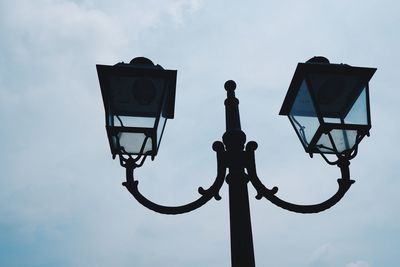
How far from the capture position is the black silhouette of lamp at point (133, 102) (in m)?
4.34

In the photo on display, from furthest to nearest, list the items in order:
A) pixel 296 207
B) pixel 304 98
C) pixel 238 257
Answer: pixel 304 98, pixel 296 207, pixel 238 257

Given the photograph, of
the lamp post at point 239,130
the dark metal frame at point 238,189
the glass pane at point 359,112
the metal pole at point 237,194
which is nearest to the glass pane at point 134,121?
the lamp post at point 239,130

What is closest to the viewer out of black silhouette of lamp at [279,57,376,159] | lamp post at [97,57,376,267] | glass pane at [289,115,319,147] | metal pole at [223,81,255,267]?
metal pole at [223,81,255,267]

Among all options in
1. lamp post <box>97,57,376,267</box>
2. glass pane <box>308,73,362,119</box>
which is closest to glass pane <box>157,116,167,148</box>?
lamp post <box>97,57,376,267</box>

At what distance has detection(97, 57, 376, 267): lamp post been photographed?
4.33m

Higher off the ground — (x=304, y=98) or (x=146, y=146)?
(x=304, y=98)

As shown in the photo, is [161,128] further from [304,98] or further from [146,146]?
[304,98]

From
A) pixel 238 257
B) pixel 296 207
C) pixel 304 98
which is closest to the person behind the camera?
pixel 238 257

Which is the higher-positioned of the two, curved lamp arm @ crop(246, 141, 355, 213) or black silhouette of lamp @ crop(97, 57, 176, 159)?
black silhouette of lamp @ crop(97, 57, 176, 159)

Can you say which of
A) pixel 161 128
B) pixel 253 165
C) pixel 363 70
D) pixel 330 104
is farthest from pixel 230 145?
pixel 363 70

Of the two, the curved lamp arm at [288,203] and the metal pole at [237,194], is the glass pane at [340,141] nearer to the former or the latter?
the curved lamp arm at [288,203]

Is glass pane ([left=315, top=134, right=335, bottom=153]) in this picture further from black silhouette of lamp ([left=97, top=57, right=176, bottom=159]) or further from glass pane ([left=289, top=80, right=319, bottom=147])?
black silhouette of lamp ([left=97, top=57, right=176, bottom=159])

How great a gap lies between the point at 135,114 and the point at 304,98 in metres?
1.50

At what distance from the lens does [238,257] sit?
12.8ft
